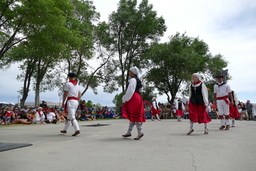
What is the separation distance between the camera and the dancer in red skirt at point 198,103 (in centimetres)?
746

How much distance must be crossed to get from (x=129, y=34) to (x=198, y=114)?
96.2 feet

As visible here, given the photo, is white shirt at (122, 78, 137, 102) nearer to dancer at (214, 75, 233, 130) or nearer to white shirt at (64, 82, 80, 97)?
white shirt at (64, 82, 80, 97)

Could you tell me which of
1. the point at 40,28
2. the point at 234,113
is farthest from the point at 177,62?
the point at 234,113

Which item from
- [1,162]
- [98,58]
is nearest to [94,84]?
[98,58]

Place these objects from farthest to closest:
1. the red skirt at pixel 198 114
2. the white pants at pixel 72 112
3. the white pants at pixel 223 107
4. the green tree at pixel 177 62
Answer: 1. the green tree at pixel 177 62
2. the white pants at pixel 223 107
3. the red skirt at pixel 198 114
4. the white pants at pixel 72 112

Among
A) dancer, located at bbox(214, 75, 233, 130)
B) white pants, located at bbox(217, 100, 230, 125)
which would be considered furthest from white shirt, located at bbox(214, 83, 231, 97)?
white pants, located at bbox(217, 100, 230, 125)

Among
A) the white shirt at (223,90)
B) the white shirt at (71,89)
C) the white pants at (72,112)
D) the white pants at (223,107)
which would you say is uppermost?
the white shirt at (223,90)

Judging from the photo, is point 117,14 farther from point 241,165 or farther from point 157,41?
point 241,165

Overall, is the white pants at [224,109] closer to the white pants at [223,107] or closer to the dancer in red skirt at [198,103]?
the white pants at [223,107]

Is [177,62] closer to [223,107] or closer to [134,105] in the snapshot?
[223,107]

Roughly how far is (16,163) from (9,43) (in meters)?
16.7

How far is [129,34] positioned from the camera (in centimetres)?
3550

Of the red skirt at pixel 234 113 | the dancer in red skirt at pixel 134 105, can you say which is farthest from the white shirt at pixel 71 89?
the red skirt at pixel 234 113

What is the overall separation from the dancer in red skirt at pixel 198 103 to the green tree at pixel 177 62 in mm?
26196
